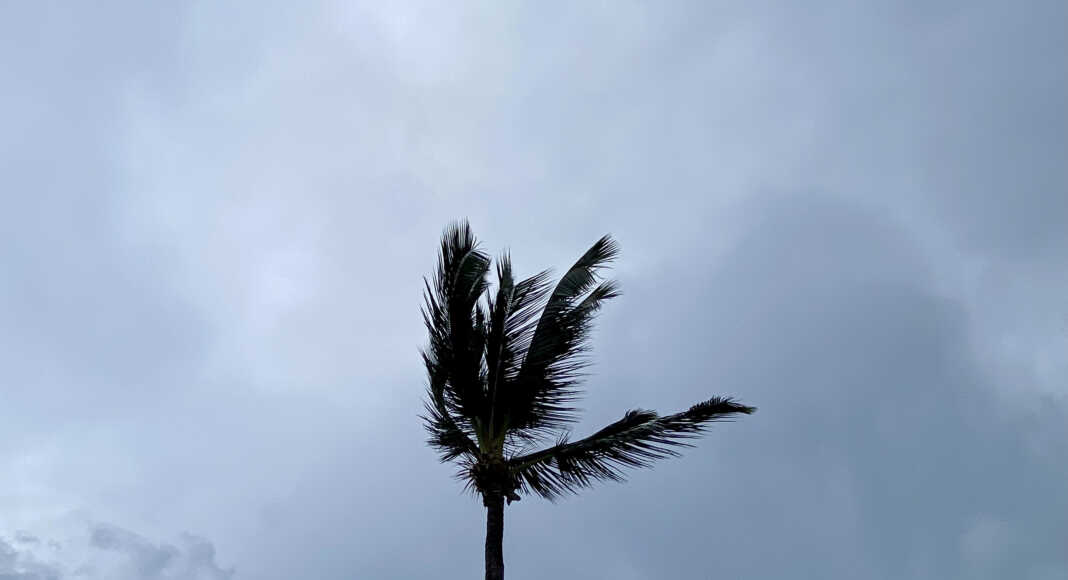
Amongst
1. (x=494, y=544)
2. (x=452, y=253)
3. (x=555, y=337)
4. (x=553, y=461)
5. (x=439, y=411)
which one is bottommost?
(x=494, y=544)

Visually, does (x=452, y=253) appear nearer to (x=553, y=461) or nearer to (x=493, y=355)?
(x=493, y=355)

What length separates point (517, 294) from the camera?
633 inches

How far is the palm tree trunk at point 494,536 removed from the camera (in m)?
14.8

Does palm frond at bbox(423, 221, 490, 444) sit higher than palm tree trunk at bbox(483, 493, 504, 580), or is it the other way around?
palm frond at bbox(423, 221, 490, 444)

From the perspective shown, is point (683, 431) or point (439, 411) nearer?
point (683, 431)

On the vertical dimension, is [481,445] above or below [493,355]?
below

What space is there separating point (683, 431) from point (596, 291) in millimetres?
2980

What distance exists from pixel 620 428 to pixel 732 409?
1866 millimetres

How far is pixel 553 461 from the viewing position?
15.4 meters

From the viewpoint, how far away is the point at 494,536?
49.1 feet

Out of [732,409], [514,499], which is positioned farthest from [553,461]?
[732,409]

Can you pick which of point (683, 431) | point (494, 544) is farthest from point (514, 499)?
point (683, 431)

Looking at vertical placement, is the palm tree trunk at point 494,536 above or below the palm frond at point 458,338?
below

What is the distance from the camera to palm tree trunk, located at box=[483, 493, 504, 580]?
48.5ft
